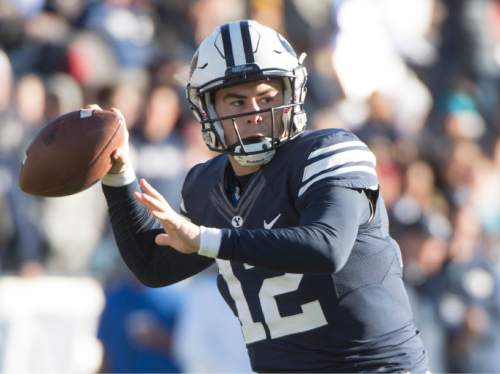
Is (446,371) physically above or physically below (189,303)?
below

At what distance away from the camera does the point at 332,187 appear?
11.3 ft

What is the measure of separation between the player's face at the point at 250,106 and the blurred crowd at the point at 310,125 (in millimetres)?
2457

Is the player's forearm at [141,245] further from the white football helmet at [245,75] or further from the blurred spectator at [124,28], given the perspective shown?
the blurred spectator at [124,28]

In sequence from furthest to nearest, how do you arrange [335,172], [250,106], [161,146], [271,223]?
Answer: 1. [161,146]
2. [250,106]
3. [271,223]
4. [335,172]

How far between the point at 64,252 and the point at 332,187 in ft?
13.9

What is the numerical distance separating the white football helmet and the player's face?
2 centimetres

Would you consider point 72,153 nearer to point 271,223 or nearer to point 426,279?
point 271,223

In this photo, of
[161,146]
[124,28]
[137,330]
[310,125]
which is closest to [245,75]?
[137,330]

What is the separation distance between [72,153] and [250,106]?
0.58 metres

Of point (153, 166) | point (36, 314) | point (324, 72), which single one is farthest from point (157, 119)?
point (324, 72)

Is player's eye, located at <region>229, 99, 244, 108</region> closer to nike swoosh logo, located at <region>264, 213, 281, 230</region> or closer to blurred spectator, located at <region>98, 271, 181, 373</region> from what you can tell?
nike swoosh logo, located at <region>264, 213, 281, 230</region>

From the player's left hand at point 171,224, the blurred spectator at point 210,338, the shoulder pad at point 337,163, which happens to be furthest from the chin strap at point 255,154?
the blurred spectator at point 210,338

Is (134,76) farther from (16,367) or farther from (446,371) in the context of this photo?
(446,371)

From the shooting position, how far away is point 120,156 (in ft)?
12.6
